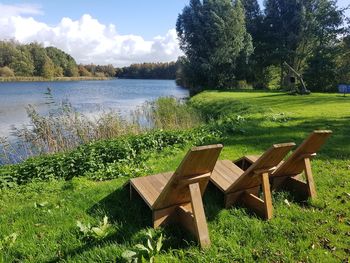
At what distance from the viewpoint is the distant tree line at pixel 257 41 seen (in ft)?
113

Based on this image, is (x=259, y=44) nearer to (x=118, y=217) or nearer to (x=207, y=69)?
(x=207, y=69)

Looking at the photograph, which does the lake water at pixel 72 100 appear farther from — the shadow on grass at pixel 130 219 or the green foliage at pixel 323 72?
the green foliage at pixel 323 72

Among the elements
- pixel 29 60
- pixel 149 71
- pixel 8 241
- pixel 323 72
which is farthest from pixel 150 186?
pixel 149 71

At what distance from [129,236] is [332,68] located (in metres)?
33.8

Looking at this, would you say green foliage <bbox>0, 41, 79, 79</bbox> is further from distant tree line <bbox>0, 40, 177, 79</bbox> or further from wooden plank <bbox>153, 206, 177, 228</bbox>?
wooden plank <bbox>153, 206, 177, 228</bbox>

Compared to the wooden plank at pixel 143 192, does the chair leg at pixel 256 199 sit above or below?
below

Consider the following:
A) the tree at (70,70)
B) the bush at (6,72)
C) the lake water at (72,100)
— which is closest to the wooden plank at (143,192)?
the lake water at (72,100)

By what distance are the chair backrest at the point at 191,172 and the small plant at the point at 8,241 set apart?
1710mm

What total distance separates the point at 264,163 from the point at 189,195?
998mm

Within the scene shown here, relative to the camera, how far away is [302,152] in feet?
15.4

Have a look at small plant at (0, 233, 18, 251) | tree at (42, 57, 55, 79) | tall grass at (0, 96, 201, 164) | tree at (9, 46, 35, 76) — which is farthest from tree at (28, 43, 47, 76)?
small plant at (0, 233, 18, 251)

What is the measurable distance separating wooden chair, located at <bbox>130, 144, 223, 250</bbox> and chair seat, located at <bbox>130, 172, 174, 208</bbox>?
3 cm

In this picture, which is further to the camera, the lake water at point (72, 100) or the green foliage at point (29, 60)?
the green foliage at point (29, 60)

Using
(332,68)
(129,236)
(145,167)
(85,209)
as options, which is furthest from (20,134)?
(332,68)
